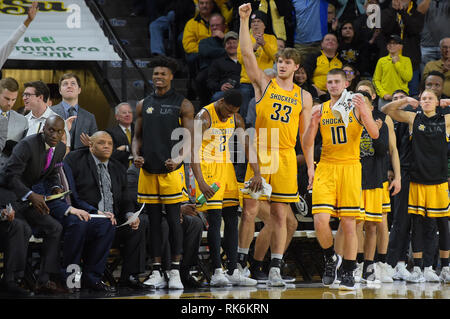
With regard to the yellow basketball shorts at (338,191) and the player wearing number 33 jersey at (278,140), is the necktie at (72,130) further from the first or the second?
the yellow basketball shorts at (338,191)

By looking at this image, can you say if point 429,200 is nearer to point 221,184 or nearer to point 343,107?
point 343,107

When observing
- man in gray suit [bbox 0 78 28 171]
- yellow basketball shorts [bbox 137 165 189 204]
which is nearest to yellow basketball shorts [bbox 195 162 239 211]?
yellow basketball shorts [bbox 137 165 189 204]

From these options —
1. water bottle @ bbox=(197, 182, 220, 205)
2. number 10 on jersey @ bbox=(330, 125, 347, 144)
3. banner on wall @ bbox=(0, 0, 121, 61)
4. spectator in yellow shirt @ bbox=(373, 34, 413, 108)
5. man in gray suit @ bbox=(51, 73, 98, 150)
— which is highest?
banner on wall @ bbox=(0, 0, 121, 61)

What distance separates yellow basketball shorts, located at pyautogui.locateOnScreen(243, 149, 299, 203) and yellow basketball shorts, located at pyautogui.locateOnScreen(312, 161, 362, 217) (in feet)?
0.98

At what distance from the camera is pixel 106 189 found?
8.19 metres

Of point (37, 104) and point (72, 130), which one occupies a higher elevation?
point (37, 104)

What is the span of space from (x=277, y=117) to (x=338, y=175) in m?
0.86

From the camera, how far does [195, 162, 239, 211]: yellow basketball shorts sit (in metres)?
8.12

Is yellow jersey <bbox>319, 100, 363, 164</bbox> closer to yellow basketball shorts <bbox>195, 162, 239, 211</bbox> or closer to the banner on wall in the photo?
yellow basketball shorts <bbox>195, 162, 239, 211</bbox>

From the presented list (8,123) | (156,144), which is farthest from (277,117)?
(8,123)

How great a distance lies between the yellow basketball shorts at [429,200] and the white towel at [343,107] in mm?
2046

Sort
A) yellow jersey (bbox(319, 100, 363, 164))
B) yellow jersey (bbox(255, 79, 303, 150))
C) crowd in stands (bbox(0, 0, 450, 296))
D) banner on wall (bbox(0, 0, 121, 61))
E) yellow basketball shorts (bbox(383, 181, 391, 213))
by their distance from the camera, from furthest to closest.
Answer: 1. banner on wall (bbox(0, 0, 121, 61))
2. yellow basketball shorts (bbox(383, 181, 391, 213))
3. yellow jersey (bbox(255, 79, 303, 150))
4. yellow jersey (bbox(319, 100, 363, 164))
5. crowd in stands (bbox(0, 0, 450, 296))

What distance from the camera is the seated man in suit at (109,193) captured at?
8086 millimetres
